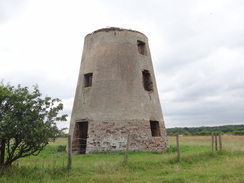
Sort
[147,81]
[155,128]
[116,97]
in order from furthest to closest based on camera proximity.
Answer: [147,81]
[155,128]
[116,97]

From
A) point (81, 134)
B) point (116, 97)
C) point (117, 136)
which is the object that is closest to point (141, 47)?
point (116, 97)

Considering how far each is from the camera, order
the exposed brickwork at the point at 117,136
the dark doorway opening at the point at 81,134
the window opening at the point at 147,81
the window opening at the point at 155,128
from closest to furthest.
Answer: the exposed brickwork at the point at 117,136 < the dark doorway opening at the point at 81,134 < the window opening at the point at 155,128 < the window opening at the point at 147,81

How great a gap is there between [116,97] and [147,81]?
3042mm

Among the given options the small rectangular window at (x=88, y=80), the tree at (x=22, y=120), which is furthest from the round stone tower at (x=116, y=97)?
the tree at (x=22, y=120)

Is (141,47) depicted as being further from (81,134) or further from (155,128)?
(81,134)

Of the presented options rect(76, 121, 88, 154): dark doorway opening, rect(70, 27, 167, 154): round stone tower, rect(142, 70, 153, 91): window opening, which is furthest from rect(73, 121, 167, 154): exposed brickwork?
rect(142, 70, 153, 91): window opening

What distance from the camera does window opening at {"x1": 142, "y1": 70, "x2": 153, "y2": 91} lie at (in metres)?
16.2

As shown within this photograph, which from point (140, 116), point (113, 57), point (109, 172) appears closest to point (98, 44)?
point (113, 57)

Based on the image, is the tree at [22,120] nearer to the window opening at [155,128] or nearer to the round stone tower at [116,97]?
the round stone tower at [116,97]

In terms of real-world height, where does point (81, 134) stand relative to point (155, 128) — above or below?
below

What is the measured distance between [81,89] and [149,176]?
8.92 m

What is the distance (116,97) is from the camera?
1428 cm

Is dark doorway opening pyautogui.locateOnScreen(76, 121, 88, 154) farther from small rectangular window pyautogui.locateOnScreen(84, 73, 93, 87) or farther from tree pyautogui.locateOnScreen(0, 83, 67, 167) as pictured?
tree pyautogui.locateOnScreen(0, 83, 67, 167)

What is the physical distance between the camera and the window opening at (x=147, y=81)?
53.0ft
